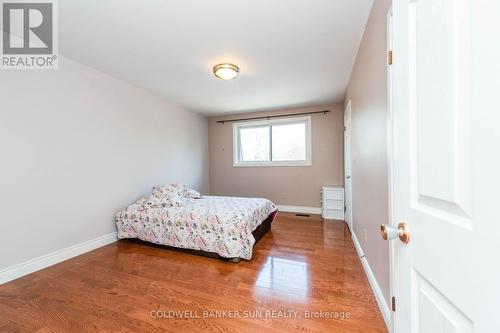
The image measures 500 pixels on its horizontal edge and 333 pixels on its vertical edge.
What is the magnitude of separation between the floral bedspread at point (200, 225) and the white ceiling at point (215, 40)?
1915 mm

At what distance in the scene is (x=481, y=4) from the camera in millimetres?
417

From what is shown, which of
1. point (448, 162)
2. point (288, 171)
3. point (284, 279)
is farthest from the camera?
point (288, 171)

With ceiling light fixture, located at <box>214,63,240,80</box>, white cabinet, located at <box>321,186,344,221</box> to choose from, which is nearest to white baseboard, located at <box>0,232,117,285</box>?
ceiling light fixture, located at <box>214,63,240,80</box>

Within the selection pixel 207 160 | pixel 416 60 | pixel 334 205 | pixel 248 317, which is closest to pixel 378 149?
pixel 416 60

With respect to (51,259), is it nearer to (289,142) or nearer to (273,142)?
(273,142)

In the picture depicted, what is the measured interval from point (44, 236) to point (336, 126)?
4902 millimetres

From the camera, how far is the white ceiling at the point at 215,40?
5.77 feet

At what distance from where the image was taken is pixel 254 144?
16.9 ft

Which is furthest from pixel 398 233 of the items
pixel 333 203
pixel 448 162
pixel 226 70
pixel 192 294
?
pixel 333 203

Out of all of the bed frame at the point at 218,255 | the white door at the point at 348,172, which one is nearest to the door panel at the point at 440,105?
the bed frame at the point at 218,255

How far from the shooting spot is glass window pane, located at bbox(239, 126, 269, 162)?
198 inches

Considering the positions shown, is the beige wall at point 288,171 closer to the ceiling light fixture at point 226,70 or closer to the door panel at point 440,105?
the ceiling light fixture at point 226,70

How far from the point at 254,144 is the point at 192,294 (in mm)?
3795

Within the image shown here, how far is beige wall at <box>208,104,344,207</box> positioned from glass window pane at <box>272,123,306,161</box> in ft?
0.80
